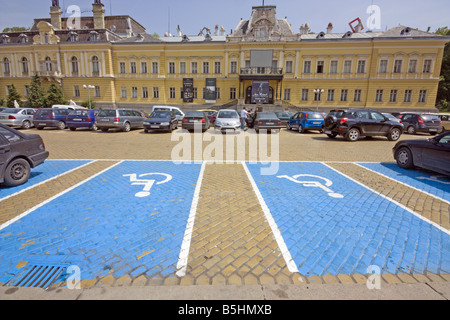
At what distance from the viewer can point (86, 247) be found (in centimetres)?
325

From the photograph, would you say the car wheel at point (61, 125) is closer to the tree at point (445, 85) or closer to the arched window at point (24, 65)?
the arched window at point (24, 65)

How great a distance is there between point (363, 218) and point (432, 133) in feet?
64.9

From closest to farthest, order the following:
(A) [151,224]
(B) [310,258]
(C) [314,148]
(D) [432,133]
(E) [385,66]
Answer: (B) [310,258], (A) [151,224], (C) [314,148], (D) [432,133], (E) [385,66]

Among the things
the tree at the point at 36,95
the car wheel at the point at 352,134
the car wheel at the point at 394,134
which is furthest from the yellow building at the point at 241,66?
the car wheel at the point at 352,134

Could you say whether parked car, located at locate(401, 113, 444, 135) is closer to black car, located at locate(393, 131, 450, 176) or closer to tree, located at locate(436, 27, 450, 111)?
black car, located at locate(393, 131, 450, 176)

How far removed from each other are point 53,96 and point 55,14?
20.4 meters

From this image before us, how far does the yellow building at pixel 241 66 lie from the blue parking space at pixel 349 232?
34.2 metres

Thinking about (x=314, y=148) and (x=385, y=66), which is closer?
(x=314, y=148)

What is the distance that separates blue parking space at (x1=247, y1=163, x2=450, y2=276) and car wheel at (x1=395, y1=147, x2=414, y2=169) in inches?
121

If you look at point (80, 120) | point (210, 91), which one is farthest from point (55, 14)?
point (80, 120)

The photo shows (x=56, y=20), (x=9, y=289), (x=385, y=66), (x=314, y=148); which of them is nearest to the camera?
(x=9, y=289)

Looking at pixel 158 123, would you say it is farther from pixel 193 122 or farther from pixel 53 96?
pixel 53 96
